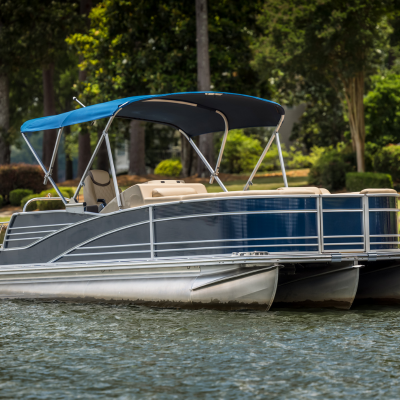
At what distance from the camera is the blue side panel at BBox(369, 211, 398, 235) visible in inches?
328

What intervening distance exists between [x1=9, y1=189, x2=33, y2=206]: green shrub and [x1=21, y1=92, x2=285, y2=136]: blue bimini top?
13222mm

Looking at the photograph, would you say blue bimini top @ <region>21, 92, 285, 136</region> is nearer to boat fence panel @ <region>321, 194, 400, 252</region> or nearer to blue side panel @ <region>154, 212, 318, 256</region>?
blue side panel @ <region>154, 212, 318, 256</region>

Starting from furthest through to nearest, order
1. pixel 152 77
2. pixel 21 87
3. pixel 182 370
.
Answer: pixel 21 87
pixel 152 77
pixel 182 370

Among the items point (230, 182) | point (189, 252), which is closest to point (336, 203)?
point (189, 252)

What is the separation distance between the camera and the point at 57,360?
6355 millimetres

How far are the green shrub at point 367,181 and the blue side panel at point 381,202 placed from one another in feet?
44.8

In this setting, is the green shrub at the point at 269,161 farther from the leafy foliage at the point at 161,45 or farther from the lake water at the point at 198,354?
the lake water at the point at 198,354

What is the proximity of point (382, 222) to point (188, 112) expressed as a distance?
13.1 feet

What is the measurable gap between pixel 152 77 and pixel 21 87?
22.1 m

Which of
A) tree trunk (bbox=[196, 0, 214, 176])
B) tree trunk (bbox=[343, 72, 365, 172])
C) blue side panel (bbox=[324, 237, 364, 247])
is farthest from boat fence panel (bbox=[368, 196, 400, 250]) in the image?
tree trunk (bbox=[343, 72, 365, 172])

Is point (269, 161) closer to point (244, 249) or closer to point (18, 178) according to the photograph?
point (18, 178)

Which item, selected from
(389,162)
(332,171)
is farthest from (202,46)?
(389,162)

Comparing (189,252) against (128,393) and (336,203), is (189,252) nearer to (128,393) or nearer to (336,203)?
(336,203)

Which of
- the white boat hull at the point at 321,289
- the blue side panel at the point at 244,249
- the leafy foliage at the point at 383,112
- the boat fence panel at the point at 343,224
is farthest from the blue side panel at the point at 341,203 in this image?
the leafy foliage at the point at 383,112
